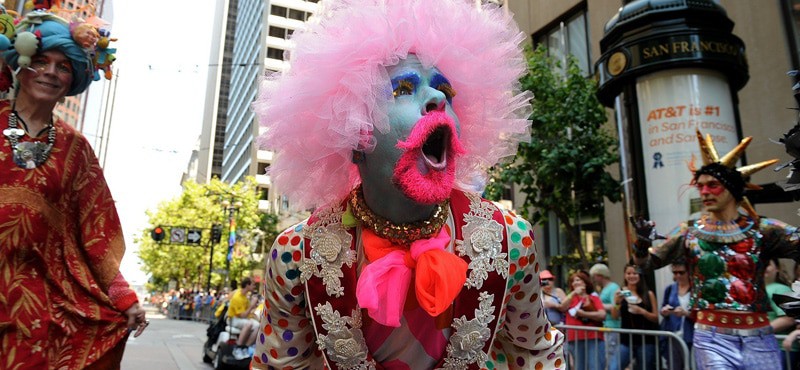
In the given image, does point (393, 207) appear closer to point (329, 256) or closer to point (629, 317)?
point (329, 256)

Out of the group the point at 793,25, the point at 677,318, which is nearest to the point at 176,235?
the point at 793,25

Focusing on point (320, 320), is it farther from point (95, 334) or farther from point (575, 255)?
point (575, 255)

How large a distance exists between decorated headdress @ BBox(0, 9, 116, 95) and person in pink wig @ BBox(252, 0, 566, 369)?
4.88ft

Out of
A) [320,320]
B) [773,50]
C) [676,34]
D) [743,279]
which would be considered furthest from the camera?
[773,50]

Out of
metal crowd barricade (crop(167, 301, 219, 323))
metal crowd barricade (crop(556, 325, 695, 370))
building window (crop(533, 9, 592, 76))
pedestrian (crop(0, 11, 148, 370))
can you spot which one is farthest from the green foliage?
pedestrian (crop(0, 11, 148, 370))

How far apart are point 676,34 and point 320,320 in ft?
26.3

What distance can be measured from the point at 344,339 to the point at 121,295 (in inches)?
61.1

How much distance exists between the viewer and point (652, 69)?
27.4 feet

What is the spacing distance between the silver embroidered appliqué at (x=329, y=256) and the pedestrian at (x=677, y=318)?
420cm

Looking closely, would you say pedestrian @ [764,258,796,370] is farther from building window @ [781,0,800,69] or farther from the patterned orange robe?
building window @ [781,0,800,69]

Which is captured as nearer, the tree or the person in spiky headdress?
the person in spiky headdress

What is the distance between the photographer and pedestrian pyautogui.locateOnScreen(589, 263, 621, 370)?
6020 mm

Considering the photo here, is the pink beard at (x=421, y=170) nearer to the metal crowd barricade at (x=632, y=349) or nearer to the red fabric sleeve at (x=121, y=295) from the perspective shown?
the red fabric sleeve at (x=121, y=295)

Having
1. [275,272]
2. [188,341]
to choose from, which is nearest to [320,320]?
[275,272]
